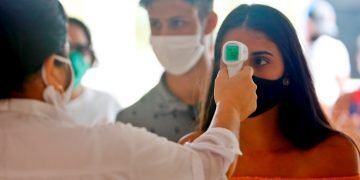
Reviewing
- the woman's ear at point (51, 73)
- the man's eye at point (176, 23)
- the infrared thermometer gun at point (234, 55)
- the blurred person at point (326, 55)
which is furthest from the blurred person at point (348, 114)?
the woman's ear at point (51, 73)

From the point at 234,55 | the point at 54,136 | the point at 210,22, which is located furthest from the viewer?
the point at 210,22

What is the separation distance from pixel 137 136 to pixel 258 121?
13.0 inches

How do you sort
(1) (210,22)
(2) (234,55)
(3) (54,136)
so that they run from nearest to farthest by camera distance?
1. (3) (54,136)
2. (2) (234,55)
3. (1) (210,22)

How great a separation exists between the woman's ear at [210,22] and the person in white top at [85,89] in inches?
9.6

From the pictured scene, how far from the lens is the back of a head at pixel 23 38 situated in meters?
0.85

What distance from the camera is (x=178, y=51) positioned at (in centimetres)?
118

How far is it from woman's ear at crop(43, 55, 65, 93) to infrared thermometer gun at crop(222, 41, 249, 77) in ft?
0.97

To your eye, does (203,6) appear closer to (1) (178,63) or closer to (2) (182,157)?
(1) (178,63)

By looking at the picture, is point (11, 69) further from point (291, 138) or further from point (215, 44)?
point (291, 138)

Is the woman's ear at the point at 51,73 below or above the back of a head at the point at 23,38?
below

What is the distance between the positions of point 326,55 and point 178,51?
290 millimetres

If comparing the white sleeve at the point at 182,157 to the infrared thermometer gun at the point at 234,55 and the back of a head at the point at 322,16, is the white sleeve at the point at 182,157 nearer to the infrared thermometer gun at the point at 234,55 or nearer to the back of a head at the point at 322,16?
the infrared thermometer gun at the point at 234,55

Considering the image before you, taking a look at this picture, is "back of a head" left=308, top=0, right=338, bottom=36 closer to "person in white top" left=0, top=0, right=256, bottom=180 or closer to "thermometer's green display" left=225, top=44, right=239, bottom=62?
"thermometer's green display" left=225, top=44, right=239, bottom=62

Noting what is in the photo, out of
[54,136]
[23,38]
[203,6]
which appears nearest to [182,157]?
[54,136]
